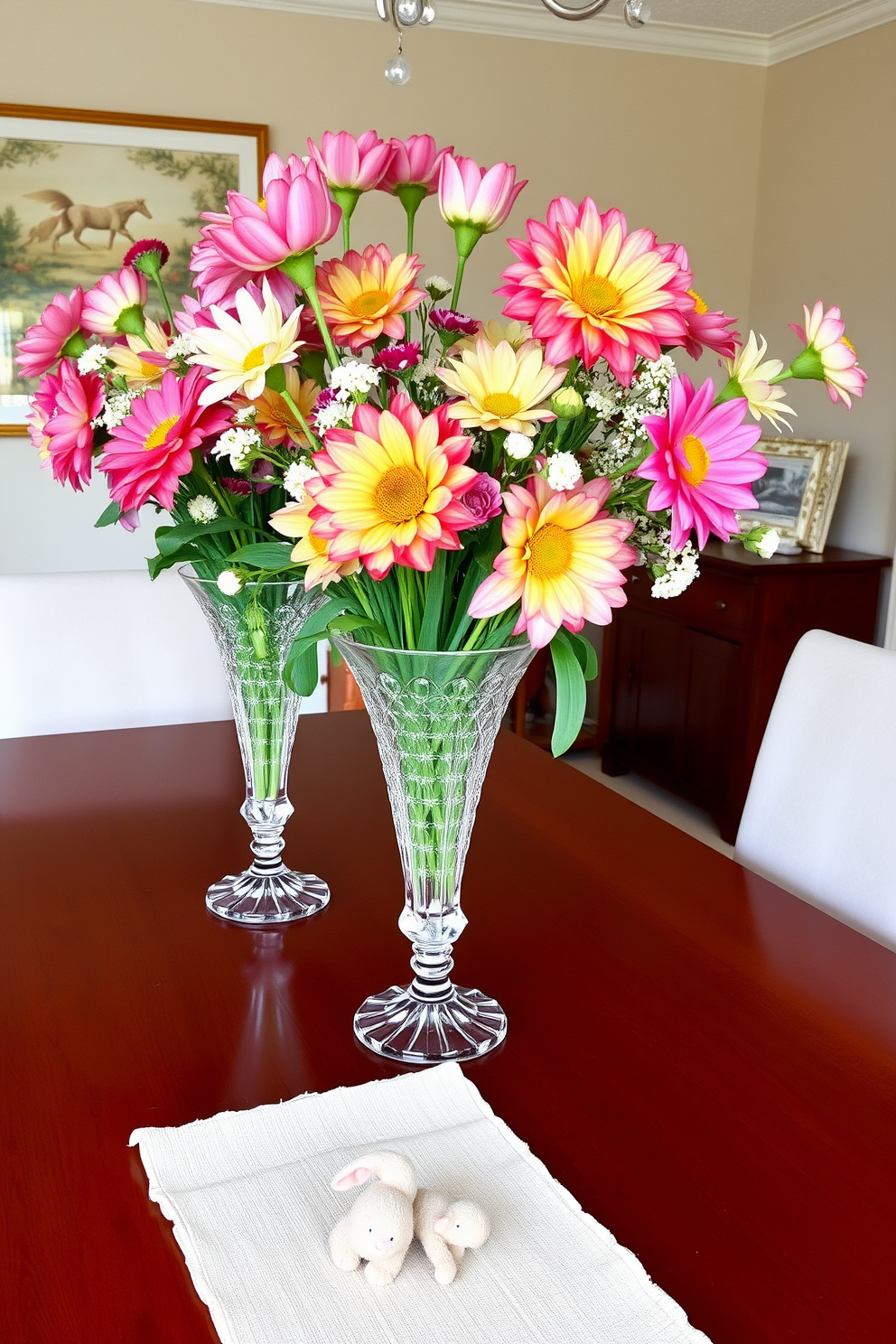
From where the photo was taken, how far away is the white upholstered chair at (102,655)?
6.25ft

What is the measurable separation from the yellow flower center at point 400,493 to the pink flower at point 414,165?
0.29 meters

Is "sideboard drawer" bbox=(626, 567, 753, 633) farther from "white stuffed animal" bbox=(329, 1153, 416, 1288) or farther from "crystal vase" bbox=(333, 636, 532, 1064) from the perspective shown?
"white stuffed animal" bbox=(329, 1153, 416, 1288)

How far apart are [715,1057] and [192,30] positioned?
355cm

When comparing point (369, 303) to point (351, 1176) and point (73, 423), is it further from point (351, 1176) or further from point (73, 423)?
point (351, 1176)

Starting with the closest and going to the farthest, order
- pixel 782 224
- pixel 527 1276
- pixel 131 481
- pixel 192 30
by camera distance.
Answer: pixel 527 1276
pixel 131 481
pixel 192 30
pixel 782 224

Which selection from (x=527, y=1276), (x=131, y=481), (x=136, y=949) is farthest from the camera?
(x=136, y=949)

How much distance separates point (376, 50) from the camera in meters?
3.74

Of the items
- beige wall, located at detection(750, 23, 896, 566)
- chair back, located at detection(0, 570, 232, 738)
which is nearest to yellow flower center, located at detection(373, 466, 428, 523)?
chair back, located at detection(0, 570, 232, 738)

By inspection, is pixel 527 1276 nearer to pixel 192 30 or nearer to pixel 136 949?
pixel 136 949

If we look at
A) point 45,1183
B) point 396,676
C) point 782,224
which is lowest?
point 45,1183

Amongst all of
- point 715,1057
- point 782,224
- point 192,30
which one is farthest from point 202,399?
point 782,224

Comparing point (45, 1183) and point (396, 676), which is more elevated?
point (396, 676)

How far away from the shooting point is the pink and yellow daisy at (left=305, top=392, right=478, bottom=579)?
0.70 meters

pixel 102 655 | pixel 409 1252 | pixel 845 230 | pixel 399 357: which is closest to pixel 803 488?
pixel 845 230
